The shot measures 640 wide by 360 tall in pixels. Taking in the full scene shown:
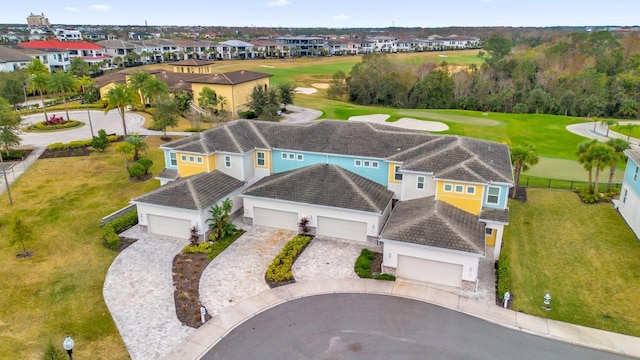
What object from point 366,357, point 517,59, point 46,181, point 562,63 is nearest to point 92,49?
point 46,181

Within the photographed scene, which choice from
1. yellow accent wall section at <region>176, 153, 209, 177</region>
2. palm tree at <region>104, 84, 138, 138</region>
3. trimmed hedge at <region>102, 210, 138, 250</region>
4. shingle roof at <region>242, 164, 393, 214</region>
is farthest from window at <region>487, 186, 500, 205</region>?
palm tree at <region>104, 84, 138, 138</region>

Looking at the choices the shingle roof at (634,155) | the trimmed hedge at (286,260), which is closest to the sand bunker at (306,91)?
the trimmed hedge at (286,260)

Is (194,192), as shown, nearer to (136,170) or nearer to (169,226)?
(169,226)

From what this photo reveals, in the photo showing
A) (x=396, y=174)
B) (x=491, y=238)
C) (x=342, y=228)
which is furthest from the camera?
(x=396, y=174)

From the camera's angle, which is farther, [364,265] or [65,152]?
[65,152]

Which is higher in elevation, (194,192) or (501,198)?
(501,198)

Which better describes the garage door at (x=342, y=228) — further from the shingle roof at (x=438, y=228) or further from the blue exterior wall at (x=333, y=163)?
the blue exterior wall at (x=333, y=163)

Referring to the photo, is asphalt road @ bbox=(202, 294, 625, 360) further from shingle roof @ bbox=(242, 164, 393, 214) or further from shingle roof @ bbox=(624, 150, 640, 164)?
shingle roof @ bbox=(624, 150, 640, 164)

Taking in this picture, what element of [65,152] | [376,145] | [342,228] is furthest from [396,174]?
[65,152]
